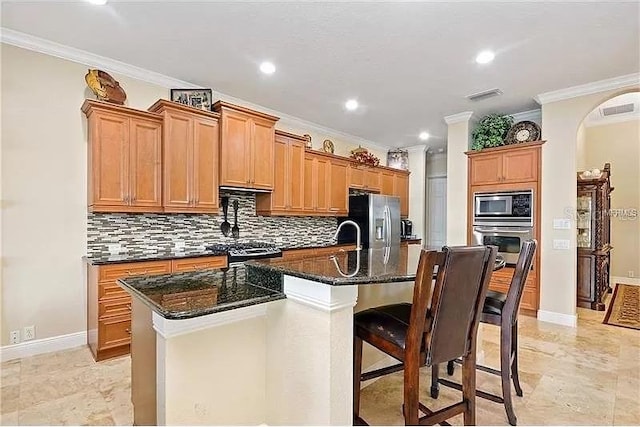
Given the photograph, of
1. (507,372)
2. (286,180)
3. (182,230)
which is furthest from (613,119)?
(182,230)

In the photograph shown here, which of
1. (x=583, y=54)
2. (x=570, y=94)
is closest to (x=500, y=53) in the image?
(x=583, y=54)

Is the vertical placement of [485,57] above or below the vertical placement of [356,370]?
above

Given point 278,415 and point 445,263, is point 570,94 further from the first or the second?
point 278,415

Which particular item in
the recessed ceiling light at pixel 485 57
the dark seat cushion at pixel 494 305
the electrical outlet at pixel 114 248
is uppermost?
the recessed ceiling light at pixel 485 57

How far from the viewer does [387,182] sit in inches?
247

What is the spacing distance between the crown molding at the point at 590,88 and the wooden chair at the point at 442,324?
3.39 meters

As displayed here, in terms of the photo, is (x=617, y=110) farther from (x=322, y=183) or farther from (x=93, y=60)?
(x=93, y=60)

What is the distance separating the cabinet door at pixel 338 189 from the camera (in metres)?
5.21

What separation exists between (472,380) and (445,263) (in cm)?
71

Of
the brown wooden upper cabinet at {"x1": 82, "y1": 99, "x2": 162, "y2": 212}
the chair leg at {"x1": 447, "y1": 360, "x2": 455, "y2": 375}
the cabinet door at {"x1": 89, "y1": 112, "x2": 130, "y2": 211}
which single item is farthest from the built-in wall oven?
the cabinet door at {"x1": 89, "y1": 112, "x2": 130, "y2": 211}

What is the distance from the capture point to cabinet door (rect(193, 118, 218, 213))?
344 centimetres

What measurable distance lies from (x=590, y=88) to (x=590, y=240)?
7.09 ft

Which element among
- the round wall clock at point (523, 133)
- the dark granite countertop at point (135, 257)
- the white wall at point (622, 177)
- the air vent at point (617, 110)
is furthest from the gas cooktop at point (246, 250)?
the air vent at point (617, 110)

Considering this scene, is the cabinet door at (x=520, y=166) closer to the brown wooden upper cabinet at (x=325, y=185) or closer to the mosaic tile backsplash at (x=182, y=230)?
the brown wooden upper cabinet at (x=325, y=185)
